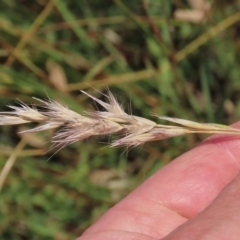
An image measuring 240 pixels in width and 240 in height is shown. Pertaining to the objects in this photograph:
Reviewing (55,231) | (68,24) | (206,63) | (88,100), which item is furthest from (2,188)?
(206,63)

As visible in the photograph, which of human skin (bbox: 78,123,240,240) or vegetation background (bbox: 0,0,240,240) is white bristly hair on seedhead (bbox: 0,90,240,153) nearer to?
human skin (bbox: 78,123,240,240)

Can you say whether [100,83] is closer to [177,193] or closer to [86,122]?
[177,193]

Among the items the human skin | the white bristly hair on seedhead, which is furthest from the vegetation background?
the white bristly hair on seedhead

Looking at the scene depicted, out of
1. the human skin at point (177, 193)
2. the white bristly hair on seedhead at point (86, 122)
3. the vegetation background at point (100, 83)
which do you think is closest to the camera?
the white bristly hair on seedhead at point (86, 122)

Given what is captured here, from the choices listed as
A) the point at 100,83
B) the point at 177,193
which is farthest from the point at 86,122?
the point at 100,83

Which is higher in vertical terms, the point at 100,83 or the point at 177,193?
the point at 100,83

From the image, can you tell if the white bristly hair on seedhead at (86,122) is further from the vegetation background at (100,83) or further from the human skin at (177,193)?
the vegetation background at (100,83)

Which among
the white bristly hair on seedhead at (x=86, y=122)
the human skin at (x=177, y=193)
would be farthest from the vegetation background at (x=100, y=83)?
the white bristly hair on seedhead at (x=86, y=122)

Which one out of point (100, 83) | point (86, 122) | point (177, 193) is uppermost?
point (86, 122)
